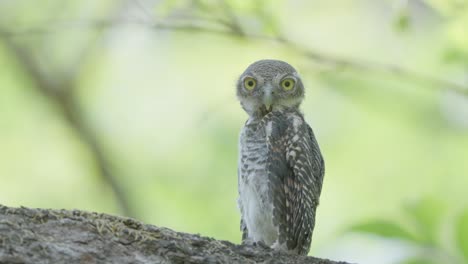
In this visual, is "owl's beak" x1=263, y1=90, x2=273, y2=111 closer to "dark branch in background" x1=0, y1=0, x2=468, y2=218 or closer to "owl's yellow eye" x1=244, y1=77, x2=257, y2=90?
"owl's yellow eye" x1=244, y1=77, x2=257, y2=90

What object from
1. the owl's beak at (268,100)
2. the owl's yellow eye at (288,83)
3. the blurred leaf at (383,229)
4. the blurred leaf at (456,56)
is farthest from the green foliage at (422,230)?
the blurred leaf at (456,56)

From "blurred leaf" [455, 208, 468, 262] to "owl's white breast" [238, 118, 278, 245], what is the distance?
159 centimetres

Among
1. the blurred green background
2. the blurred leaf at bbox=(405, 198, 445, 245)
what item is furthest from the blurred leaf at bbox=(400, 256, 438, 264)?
the blurred green background

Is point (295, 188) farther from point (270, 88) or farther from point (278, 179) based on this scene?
point (270, 88)

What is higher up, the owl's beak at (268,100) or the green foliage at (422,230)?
the owl's beak at (268,100)

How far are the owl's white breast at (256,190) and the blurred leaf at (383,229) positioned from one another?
110 centimetres

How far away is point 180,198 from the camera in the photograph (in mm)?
11961

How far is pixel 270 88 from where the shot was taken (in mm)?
6895

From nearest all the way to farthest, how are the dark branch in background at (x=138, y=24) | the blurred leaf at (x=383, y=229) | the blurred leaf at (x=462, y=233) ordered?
the blurred leaf at (x=462, y=233), the blurred leaf at (x=383, y=229), the dark branch in background at (x=138, y=24)

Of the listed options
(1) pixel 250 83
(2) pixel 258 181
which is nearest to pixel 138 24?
(1) pixel 250 83

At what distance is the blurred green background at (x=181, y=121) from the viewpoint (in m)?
11.7

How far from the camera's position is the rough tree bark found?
428cm

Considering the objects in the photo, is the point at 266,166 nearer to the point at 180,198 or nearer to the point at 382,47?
the point at 180,198

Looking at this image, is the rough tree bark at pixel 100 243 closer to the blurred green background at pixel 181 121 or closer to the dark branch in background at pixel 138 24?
the dark branch in background at pixel 138 24
